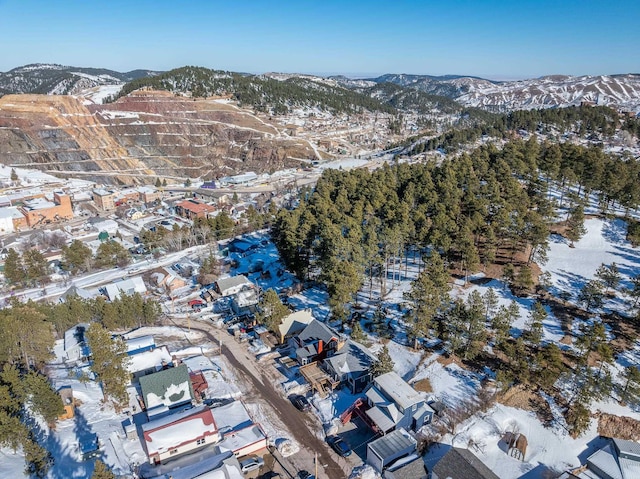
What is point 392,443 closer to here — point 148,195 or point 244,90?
point 148,195

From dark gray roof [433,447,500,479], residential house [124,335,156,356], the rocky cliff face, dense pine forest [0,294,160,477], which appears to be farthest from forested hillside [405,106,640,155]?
dark gray roof [433,447,500,479]

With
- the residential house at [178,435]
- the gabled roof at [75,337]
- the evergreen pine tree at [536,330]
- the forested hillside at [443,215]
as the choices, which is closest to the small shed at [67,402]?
the residential house at [178,435]

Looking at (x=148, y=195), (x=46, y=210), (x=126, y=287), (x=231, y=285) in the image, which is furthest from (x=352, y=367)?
(x=148, y=195)

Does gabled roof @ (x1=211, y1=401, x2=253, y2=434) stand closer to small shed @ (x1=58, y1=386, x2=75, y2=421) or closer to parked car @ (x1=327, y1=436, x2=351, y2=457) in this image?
parked car @ (x1=327, y1=436, x2=351, y2=457)

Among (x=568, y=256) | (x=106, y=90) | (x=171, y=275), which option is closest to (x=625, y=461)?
(x=568, y=256)

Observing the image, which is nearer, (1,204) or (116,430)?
(116,430)

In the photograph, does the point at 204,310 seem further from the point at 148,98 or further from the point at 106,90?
the point at 106,90
